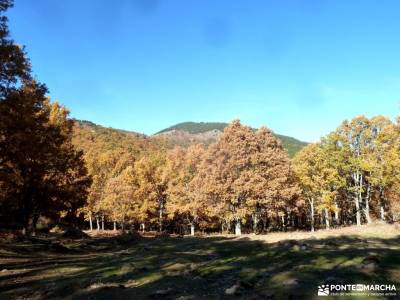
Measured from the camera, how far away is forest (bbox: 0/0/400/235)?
69.7 ft

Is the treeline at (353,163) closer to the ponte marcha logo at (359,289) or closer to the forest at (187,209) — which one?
the forest at (187,209)

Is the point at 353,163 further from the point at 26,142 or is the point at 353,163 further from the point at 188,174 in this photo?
the point at 26,142

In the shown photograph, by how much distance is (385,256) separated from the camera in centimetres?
1827

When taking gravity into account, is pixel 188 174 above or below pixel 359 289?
above

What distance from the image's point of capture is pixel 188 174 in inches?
2938

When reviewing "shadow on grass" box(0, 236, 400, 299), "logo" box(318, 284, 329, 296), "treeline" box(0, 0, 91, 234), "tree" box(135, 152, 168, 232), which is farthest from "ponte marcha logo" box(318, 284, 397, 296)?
"tree" box(135, 152, 168, 232)

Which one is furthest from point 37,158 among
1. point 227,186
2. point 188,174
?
point 188,174

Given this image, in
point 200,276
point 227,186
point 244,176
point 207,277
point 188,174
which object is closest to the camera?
point 207,277

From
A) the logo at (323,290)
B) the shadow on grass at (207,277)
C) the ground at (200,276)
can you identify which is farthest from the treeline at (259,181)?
the logo at (323,290)

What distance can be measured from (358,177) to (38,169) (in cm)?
5232

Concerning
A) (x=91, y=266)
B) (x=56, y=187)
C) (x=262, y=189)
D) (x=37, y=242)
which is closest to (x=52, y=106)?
(x=56, y=187)

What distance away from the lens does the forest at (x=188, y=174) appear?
21.2 m

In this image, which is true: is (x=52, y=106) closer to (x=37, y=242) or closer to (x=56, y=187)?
(x=56, y=187)

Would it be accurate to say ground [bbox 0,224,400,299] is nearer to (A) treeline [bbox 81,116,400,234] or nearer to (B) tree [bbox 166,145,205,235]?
(A) treeline [bbox 81,116,400,234]
